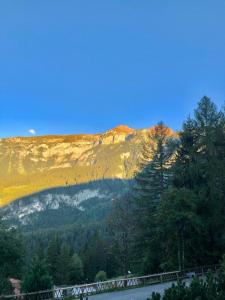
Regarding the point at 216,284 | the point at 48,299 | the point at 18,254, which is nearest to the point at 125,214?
the point at 18,254

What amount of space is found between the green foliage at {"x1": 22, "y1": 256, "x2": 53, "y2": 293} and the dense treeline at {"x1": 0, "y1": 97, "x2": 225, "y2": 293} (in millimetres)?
4880

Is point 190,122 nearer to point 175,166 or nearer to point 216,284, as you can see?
Answer: point 175,166

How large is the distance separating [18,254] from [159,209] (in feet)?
38.3

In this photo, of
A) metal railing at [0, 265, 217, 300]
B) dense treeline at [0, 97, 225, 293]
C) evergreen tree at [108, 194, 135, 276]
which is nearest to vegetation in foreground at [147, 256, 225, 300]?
metal railing at [0, 265, 217, 300]

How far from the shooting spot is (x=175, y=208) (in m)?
36.3

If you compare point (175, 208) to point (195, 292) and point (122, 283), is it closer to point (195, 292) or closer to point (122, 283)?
point (122, 283)

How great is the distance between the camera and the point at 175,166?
42.7m

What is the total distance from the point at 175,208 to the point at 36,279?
47.3ft

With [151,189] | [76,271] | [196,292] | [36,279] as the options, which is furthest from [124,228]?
[76,271]

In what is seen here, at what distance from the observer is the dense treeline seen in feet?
119

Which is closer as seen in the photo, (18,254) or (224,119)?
(18,254)

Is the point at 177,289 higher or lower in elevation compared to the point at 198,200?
lower

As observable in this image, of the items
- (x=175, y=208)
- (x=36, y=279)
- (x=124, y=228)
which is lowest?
(x=36, y=279)

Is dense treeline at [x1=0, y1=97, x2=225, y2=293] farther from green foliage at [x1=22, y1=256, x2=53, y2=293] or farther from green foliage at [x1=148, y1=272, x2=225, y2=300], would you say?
green foliage at [x1=148, y1=272, x2=225, y2=300]
